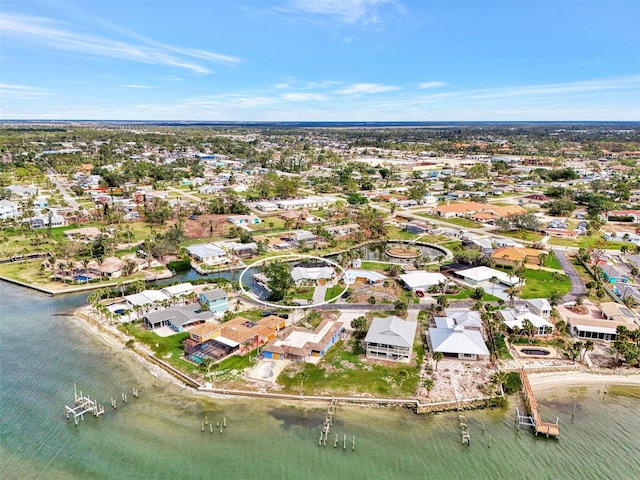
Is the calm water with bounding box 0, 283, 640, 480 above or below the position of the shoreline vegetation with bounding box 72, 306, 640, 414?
below

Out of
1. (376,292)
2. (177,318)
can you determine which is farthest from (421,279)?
(177,318)

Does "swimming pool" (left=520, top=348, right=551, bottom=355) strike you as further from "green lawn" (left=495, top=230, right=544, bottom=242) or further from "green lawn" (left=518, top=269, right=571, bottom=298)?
"green lawn" (left=495, top=230, right=544, bottom=242)

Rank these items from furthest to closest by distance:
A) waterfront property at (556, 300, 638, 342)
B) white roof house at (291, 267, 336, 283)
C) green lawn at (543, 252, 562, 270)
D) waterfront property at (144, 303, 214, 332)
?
green lawn at (543, 252, 562, 270) → white roof house at (291, 267, 336, 283) → waterfront property at (144, 303, 214, 332) → waterfront property at (556, 300, 638, 342)

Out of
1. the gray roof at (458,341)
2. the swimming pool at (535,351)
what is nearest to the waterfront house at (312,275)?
the gray roof at (458,341)

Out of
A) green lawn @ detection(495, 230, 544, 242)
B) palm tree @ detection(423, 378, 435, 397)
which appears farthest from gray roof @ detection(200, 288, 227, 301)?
green lawn @ detection(495, 230, 544, 242)

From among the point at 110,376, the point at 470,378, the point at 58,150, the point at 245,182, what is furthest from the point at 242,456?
the point at 58,150

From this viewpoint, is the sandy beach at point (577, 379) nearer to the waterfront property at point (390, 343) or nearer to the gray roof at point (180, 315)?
the waterfront property at point (390, 343)

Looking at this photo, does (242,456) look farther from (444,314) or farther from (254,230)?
(254,230)

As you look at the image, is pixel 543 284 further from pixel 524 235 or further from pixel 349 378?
pixel 349 378
